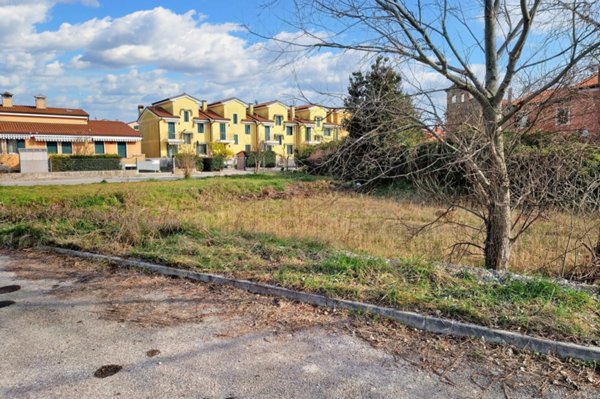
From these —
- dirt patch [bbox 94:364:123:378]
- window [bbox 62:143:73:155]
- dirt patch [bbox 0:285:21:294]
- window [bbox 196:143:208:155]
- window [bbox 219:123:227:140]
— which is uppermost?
window [bbox 219:123:227:140]

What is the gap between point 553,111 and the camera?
18.6 feet

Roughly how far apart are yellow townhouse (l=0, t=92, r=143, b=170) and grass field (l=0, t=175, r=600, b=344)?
24.0m

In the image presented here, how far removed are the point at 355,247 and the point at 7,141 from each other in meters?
37.1

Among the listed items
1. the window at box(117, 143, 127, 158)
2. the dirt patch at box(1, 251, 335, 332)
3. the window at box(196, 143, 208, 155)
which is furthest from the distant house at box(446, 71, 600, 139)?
the window at box(196, 143, 208, 155)

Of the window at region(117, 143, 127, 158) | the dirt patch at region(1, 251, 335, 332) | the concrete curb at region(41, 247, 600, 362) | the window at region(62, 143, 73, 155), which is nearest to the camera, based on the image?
the concrete curb at region(41, 247, 600, 362)

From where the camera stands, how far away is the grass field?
3.99m

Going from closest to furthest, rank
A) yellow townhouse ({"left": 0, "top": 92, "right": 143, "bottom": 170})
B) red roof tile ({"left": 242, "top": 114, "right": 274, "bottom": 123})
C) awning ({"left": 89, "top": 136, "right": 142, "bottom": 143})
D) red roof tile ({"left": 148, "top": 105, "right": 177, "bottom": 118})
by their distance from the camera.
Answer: yellow townhouse ({"left": 0, "top": 92, "right": 143, "bottom": 170}), awning ({"left": 89, "top": 136, "right": 142, "bottom": 143}), red roof tile ({"left": 148, "top": 105, "right": 177, "bottom": 118}), red roof tile ({"left": 242, "top": 114, "right": 274, "bottom": 123})

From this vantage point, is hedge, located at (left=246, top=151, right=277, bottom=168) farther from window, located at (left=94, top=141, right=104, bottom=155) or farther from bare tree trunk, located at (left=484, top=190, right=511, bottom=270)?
bare tree trunk, located at (left=484, top=190, right=511, bottom=270)

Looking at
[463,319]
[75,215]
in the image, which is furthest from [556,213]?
[75,215]

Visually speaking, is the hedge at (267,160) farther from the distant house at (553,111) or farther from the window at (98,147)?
the distant house at (553,111)

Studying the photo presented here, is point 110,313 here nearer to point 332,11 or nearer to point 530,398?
point 530,398

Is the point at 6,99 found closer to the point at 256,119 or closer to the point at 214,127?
the point at 214,127

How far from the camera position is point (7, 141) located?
3400 centimetres

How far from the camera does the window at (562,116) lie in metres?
5.87
